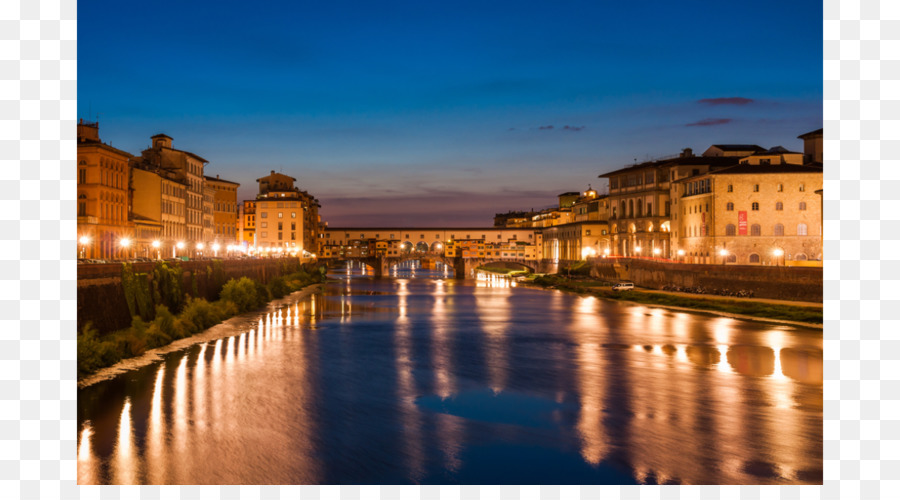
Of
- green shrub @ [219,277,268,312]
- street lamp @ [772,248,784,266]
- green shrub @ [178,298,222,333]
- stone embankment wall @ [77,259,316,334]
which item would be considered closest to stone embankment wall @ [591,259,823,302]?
street lamp @ [772,248,784,266]

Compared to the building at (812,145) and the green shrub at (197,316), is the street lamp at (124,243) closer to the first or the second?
the green shrub at (197,316)

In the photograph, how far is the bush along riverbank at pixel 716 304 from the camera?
3712cm

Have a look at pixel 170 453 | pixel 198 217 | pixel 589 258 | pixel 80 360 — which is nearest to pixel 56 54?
pixel 170 453

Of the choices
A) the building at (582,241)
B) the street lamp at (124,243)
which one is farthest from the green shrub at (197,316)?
the building at (582,241)

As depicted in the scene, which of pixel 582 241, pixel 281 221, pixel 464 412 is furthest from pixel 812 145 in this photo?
pixel 281 221

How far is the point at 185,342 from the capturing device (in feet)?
94.9

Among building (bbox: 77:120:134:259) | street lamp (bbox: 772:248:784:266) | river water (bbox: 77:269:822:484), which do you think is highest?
building (bbox: 77:120:134:259)

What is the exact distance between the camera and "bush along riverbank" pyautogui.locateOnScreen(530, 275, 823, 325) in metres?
37.1

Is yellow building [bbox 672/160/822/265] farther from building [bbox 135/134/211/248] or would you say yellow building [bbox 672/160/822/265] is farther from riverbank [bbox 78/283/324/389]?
building [bbox 135/134/211/248]

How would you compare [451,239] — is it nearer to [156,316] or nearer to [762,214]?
[762,214]

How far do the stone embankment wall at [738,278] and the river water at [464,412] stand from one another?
313 inches

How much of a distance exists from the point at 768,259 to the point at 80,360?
51901mm

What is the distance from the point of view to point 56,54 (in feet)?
26.9

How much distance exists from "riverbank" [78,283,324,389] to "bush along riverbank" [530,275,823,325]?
1079 inches
